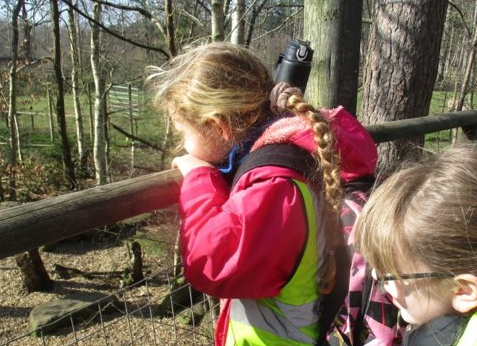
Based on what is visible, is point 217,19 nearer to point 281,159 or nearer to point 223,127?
point 223,127

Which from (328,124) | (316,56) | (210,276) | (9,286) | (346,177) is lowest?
(9,286)

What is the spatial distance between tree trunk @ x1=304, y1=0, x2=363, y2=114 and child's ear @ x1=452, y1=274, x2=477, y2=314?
1448 millimetres

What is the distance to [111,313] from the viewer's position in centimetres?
620

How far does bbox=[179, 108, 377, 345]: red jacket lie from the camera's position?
115 centimetres

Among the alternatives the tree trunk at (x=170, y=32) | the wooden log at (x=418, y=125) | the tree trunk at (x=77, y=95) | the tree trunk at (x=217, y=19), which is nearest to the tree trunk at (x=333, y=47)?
the wooden log at (x=418, y=125)

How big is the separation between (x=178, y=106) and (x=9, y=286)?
22.9 ft

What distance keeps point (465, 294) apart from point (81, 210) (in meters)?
0.90

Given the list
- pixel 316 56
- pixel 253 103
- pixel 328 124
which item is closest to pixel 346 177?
pixel 328 124

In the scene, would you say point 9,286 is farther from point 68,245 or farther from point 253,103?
point 253,103

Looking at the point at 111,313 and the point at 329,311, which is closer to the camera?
the point at 329,311

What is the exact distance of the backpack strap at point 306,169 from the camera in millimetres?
1212

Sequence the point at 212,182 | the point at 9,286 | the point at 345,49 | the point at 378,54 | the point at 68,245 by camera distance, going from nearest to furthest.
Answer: the point at 212,182 < the point at 345,49 < the point at 378,54 < the point at 9,286 < the point at 68,245

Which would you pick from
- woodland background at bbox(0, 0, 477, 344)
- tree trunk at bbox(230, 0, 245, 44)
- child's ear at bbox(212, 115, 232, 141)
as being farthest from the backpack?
tree trunk at bbox(230, 0, 245, 44)

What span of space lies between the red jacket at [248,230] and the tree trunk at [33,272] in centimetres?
622
